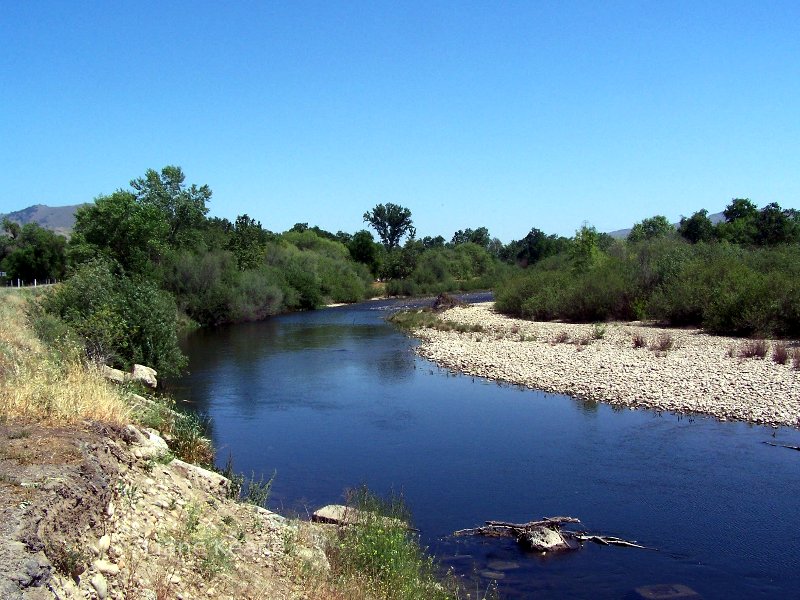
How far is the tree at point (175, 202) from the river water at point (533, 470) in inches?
1343

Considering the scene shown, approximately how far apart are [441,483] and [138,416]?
5888 millimetres

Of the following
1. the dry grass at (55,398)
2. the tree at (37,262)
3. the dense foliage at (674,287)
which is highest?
the tree at (37,262)

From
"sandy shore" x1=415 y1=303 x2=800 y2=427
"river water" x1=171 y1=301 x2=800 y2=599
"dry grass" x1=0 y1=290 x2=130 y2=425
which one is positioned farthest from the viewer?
"sandy shore" x1=415 y1=303 x2=800 y2=427

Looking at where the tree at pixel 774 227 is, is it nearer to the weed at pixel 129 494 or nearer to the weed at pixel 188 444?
the weed at pixel 188 444

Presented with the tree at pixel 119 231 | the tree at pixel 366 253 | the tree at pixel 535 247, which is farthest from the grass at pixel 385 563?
the tree at pixel 535 247

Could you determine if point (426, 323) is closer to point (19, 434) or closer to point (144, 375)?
point (144, 375)

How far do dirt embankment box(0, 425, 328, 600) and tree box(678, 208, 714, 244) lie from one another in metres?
71.6

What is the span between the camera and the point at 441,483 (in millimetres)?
13648

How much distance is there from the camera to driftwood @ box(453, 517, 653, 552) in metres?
10.5

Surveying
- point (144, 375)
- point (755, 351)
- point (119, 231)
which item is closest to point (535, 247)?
point (119, 231)

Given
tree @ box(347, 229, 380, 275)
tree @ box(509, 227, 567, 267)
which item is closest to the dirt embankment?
tree @ box(347, 229, 380, 275)

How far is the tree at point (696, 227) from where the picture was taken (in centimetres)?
7288

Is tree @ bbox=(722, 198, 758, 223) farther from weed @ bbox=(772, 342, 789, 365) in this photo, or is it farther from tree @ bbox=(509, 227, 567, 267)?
weed @ bbox=(772, 342, 789, 365)

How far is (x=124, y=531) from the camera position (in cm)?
680
